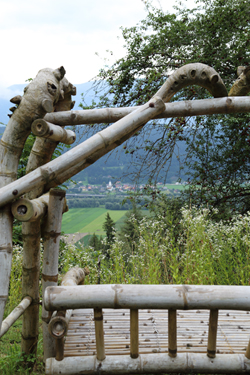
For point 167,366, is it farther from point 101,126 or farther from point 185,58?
point 185,58

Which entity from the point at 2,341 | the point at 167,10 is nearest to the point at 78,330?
the point at 2,341

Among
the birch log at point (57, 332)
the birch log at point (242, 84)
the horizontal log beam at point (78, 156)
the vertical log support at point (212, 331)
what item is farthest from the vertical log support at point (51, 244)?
the birch log at point (242, 84)

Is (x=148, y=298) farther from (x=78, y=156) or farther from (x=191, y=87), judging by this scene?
(x=191, y=87)

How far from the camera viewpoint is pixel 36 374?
223cm

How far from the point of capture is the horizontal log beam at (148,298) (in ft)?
4.89

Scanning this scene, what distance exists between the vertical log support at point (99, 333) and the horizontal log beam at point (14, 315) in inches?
22.5

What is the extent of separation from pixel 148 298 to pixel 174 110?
4.33 ft

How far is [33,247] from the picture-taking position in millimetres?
2090

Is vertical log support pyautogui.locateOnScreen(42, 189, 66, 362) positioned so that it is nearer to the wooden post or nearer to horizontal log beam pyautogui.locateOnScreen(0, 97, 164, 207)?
horizontal log beam pyautogui.locateOnScreen(0, 97, 164, 207)

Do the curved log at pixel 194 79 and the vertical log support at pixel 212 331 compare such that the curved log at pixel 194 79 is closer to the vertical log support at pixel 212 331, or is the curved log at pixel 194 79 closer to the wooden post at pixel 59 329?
the vertical log support at pixel 212 331

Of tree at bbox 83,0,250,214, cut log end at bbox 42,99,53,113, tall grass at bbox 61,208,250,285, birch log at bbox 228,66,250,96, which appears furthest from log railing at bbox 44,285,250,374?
tree at bbox 83,0,250,214

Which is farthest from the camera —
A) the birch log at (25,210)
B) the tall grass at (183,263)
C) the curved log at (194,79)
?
the tall grass at (183,263)

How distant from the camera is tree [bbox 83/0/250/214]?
4.88 metres

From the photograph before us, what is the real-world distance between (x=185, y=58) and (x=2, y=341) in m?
4.89
